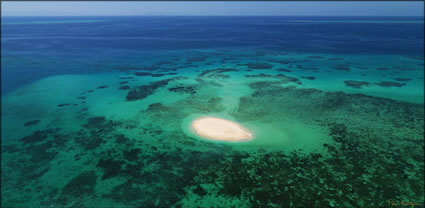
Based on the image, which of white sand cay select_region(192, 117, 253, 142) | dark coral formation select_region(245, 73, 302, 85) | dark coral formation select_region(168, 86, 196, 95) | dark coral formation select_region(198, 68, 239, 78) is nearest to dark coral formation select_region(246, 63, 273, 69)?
dark coral formation select_region(198, 68, 239, 78)

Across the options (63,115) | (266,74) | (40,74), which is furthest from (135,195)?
(40,74)

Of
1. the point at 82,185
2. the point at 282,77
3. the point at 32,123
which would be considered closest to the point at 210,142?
the point at 82,185

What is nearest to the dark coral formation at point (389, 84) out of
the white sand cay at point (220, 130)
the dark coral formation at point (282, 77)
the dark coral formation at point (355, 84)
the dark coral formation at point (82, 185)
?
the dark coral formation at point (355, 84)

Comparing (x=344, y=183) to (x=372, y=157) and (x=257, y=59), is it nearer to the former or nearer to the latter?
(x=372, y=157)

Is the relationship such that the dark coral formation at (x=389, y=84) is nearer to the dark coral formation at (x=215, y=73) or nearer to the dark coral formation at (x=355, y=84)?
the dark coral formation at (x=355, y=84)

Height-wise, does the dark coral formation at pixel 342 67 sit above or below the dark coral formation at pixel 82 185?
above

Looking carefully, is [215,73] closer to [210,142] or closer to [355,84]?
[355,84]

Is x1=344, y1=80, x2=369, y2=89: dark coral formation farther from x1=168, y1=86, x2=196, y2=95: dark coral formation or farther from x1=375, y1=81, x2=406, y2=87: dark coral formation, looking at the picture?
x1=168, y1=86, x2=196, y2=95: dark coral formation
